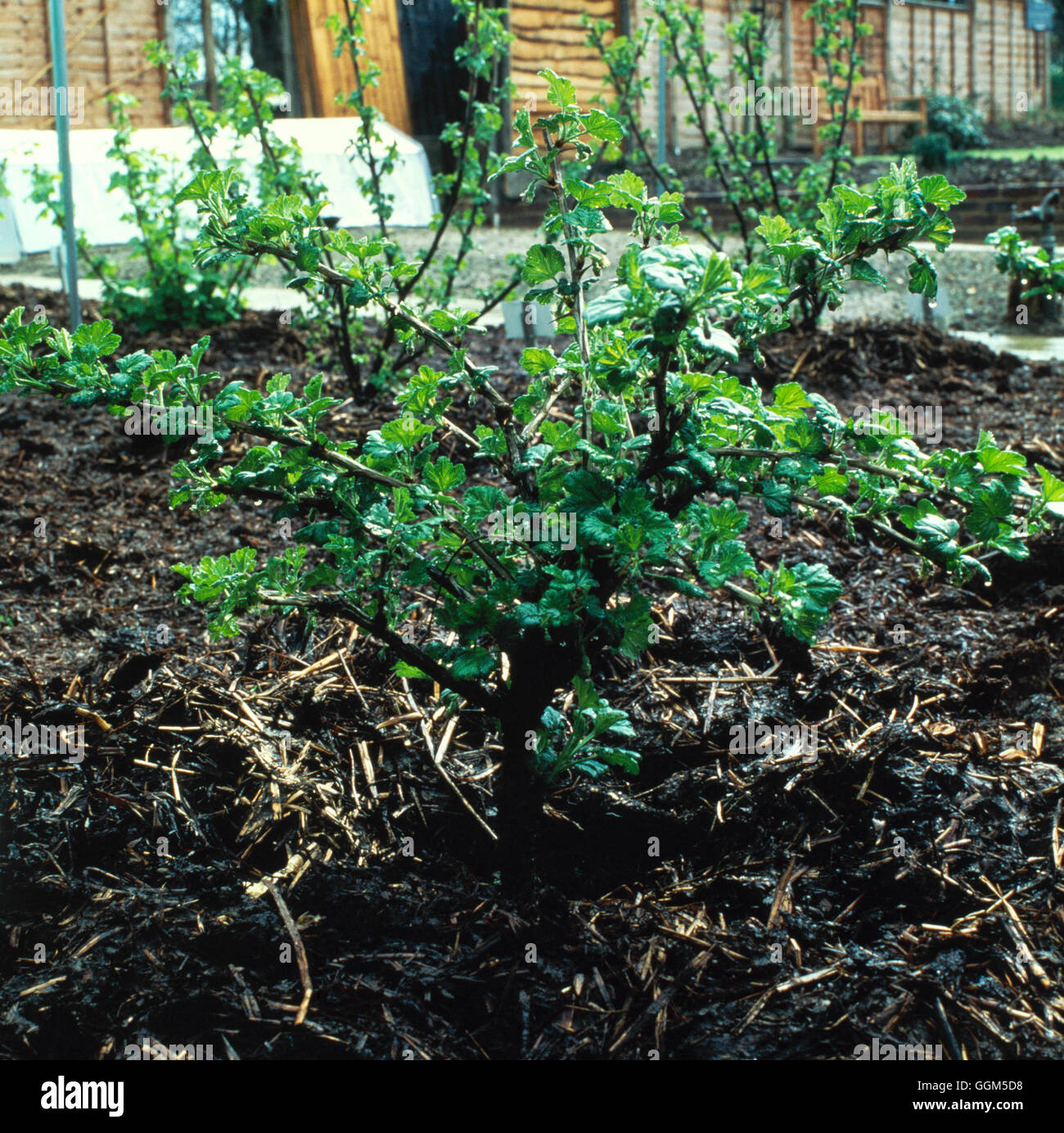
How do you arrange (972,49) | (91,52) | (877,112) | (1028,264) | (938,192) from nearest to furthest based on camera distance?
(938,192)
(1028,264)
(91,52)
(877,112)
(972,49)

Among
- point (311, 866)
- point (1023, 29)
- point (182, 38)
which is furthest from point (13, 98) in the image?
point (1023, 29)

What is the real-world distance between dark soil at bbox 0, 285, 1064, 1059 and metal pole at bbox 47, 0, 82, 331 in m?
2.38

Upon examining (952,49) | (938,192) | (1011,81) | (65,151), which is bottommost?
(938,192)

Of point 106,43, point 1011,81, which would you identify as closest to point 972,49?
point 1011,81

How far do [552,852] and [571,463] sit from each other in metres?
0.78

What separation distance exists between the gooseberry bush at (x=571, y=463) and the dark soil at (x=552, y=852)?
257 millimetres

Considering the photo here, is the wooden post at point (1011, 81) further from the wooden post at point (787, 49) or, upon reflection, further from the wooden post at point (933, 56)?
the wooden post at point (787, 49)

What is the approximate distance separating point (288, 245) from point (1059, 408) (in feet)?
13.7

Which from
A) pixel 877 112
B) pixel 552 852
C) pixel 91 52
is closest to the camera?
pixel 552 852

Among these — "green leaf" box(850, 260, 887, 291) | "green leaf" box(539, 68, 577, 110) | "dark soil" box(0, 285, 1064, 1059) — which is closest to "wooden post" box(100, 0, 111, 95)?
"dark soil" box(0, 285, 1064, 1059)

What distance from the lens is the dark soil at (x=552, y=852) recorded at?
67.4 inches

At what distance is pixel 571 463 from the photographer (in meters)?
1.86

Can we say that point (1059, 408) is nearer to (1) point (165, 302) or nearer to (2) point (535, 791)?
(2) point (535, 791)

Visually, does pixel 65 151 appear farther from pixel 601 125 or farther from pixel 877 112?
pixel 877 112
